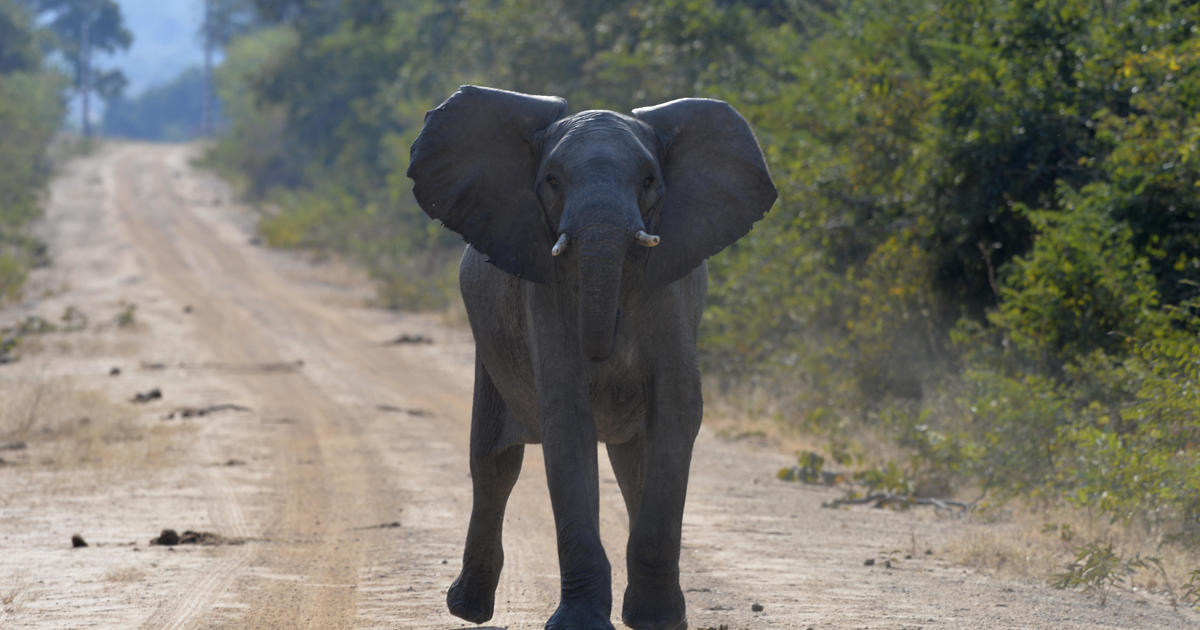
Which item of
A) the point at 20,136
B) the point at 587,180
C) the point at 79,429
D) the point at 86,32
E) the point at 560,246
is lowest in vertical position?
the point at 79,429

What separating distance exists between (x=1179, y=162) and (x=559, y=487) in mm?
6643

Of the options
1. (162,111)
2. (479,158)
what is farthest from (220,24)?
(479,158)

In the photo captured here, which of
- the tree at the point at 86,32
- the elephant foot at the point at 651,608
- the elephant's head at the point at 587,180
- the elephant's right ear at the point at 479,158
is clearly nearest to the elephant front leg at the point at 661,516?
A: the elephant foot at the point at 651,608

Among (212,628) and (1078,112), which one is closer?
(212,628)

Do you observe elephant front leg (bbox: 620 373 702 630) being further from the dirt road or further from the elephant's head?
the dirt road

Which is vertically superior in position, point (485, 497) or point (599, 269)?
point (599, 269)

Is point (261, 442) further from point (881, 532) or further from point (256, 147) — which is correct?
point (256, 147)

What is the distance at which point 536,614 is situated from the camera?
6793 mm

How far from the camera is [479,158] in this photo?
5875 millimetres

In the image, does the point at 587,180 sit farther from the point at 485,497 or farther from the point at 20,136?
the point at 20,136

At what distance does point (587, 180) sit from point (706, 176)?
2.51 ft

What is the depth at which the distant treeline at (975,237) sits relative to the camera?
10.1m

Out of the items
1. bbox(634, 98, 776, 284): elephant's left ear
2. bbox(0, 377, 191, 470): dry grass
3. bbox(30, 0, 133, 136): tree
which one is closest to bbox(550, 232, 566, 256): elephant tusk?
bbox(634, 98, 776, 284): elephant's left ear

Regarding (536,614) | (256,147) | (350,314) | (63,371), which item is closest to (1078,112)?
(536,614)
